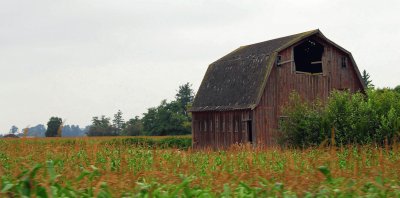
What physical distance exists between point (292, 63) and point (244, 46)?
22.5 ft

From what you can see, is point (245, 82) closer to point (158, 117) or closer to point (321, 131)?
point (321, 131)

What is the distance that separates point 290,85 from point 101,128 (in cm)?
5604

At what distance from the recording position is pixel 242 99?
28.0 m

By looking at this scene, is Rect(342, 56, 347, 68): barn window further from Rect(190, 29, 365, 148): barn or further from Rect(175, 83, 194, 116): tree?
Rect(175, 83, 194, 116): tree

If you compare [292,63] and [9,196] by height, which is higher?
[292,63]

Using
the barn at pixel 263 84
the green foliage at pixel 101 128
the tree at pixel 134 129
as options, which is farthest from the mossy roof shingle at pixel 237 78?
the green foliage at pixel 101 128

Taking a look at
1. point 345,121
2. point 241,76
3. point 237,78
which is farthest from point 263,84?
point 345,121

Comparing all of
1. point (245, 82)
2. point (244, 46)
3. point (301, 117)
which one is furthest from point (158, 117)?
point (301, 117)

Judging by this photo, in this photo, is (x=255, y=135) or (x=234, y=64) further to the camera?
(x=234, y=64)

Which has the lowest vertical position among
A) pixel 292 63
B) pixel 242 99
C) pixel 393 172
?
pixel 393 172

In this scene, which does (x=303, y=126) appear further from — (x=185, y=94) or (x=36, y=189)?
(x=185, y=94)

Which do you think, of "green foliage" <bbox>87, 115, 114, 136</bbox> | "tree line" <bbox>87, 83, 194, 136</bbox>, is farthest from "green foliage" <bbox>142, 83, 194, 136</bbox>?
"green foliage" <bbox>87, 115, 114, 136</bbox>

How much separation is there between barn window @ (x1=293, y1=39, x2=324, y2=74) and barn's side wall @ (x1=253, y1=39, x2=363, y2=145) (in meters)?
0.91

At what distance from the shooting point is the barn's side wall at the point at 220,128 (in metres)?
28.0
